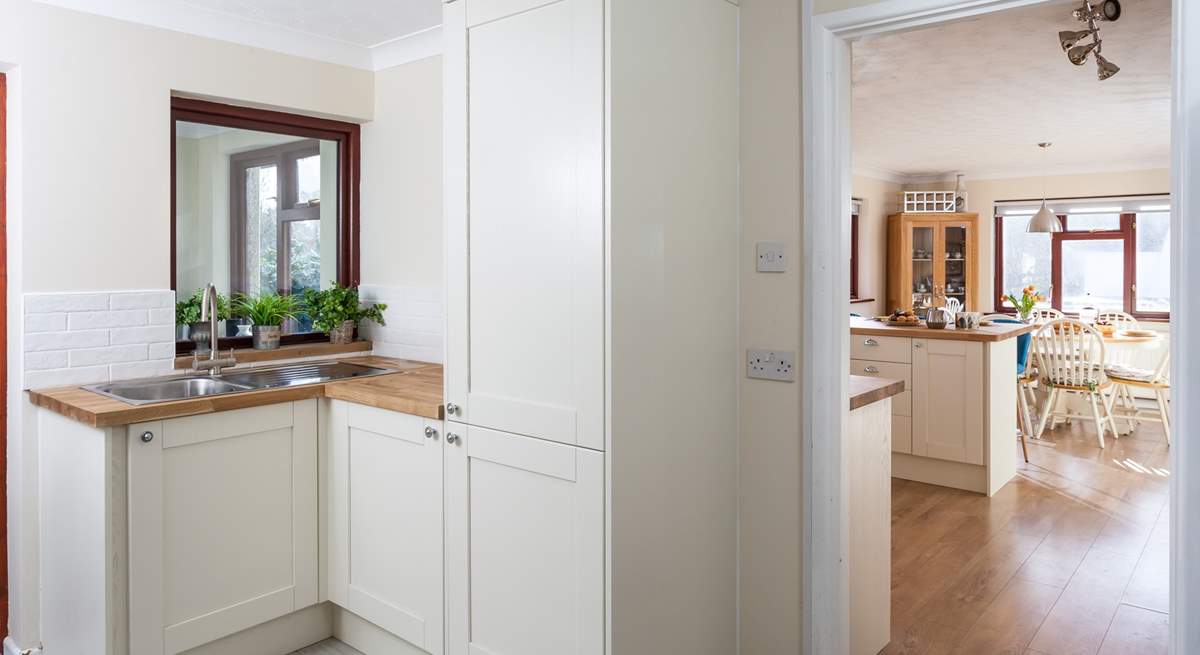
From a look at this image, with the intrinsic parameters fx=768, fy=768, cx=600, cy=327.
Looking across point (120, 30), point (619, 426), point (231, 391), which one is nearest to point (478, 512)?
point (619, 426)

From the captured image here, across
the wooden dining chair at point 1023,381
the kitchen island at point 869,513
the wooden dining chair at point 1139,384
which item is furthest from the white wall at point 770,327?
the wooden dining chair at point 1139,384

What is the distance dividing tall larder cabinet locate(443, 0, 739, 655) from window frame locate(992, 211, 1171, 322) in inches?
281

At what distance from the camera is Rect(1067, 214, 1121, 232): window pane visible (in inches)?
303

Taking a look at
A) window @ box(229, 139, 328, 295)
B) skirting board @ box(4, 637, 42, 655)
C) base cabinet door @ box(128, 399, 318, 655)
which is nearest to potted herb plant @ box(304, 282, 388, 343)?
window @ box(229, 139, 328, 295)

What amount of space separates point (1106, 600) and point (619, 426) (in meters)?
2.52

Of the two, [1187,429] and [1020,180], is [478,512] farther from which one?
[1020,180]

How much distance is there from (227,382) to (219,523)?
62 centimetres

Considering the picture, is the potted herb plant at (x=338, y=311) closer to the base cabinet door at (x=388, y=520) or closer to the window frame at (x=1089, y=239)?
the base cabinet door at (x=388, y=520)

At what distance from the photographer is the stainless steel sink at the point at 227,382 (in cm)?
268

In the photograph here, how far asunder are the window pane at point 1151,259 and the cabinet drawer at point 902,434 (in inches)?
168

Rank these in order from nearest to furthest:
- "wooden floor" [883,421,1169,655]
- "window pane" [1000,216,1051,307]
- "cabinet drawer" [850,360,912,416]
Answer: "wooden floor" [883,421,1169,655] < "cabinet drawer" [850,360,912,416] < "window pane" [1000,216,1051,307]

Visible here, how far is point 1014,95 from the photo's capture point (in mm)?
4816

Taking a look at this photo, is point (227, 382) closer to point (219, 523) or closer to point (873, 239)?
point (219, 523)

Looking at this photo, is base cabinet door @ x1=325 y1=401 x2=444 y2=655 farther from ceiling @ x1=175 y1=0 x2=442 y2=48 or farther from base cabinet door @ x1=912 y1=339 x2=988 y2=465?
base cabinet door @ x1=912 y1=339 x2=988 y2=465
